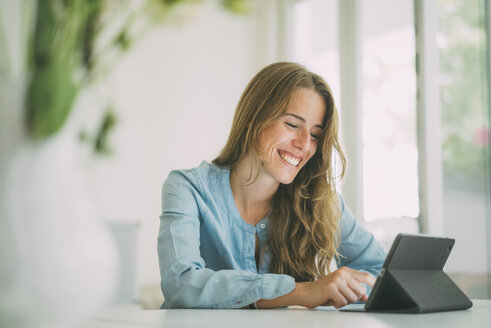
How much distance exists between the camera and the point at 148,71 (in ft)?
12.6

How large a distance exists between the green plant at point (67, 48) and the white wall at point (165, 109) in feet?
10.3

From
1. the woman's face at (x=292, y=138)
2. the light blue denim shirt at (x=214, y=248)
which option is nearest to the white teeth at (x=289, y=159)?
the woman's face at (x=292, y=138)

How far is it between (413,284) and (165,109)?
3011 millimetres

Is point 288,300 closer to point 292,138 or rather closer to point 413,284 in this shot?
point 413,284

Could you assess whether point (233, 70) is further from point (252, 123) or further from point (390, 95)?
point (252, 123)

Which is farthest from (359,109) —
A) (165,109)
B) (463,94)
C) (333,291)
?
(333,291)

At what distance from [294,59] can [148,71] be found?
1159 mm

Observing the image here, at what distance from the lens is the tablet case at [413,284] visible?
3.60ft

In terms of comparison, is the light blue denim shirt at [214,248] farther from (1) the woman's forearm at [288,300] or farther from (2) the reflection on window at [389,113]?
(2) the reflection on window at [389,113]

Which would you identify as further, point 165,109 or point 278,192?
point 165,109

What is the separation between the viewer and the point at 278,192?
6.25 feet

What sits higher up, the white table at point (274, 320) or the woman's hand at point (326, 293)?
the white table at point (274, 320)

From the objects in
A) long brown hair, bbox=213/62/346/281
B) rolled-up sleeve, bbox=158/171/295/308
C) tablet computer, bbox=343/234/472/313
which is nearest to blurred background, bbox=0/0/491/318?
long brown hair, bbox=213/62/346/281

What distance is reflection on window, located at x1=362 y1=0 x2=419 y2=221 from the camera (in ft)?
10.2
